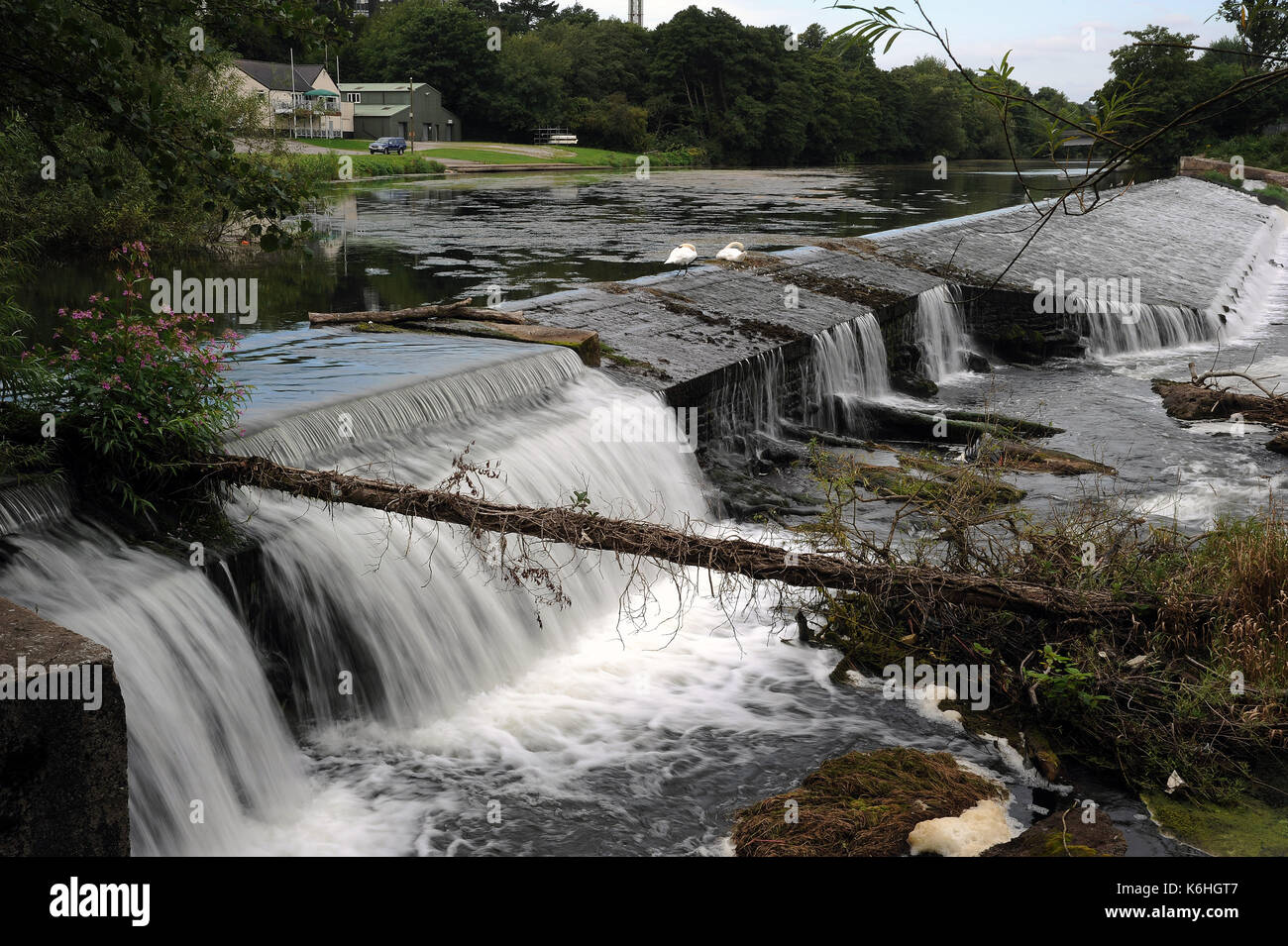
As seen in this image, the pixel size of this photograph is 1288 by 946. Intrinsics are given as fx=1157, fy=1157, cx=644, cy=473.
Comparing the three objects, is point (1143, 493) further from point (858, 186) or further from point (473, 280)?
point (858, 186)

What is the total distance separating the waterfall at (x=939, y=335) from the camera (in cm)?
2011

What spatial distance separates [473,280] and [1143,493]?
1517cm

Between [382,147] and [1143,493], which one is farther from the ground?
[382,147]

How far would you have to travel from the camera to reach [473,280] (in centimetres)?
2417

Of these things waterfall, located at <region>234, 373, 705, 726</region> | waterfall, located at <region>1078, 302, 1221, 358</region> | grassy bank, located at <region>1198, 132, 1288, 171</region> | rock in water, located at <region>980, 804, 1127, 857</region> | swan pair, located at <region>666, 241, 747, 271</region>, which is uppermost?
grassy bank, located at <region>1198, 132, 1288, 171</region>

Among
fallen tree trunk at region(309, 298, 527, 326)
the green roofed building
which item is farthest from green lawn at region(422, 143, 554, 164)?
fallen tree trunk at region(309, 298, 527, 326)

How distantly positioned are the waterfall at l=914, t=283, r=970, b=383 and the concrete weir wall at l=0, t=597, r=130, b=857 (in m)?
16.6

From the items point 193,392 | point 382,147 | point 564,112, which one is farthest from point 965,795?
point 564,112

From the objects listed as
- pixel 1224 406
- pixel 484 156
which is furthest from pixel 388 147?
pixel 1224 406

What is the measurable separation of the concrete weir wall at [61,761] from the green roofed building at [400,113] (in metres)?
87.6

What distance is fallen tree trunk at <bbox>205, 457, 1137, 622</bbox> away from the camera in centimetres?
638

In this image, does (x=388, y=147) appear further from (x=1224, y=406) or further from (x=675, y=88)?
(x=1224, y=406)
